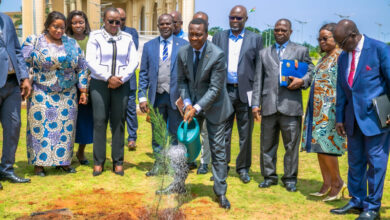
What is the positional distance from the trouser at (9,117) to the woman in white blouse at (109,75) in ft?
3.19

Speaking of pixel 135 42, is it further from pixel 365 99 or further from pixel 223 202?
pixel 365 99

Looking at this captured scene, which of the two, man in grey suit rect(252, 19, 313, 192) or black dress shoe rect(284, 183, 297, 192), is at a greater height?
man in grey suit rect(252, 19, 313, 192)

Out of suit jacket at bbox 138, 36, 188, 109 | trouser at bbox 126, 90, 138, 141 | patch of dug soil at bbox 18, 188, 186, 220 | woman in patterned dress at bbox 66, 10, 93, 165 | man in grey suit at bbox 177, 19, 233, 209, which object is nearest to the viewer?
patch of dug soil at bbox 18, 188, 186, 220

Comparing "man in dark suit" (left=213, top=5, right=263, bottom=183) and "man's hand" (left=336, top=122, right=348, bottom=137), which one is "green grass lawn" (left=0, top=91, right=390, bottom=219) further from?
"man's hand" (left=336, top=122, right=348, bottom=137)

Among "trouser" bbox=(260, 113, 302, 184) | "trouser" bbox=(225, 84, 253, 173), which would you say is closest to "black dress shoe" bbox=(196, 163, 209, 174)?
"trouser" bbox=(225, 84, 253, 173)

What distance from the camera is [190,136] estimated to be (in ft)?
14.8

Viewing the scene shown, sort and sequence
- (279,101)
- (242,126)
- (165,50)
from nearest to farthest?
(279,101), (242,126), (165,50)

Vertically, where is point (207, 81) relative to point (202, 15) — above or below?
below

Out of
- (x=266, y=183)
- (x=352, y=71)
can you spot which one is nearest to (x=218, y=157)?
(x=266, y=183)

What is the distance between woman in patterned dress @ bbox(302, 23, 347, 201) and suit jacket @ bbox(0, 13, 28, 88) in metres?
3.68

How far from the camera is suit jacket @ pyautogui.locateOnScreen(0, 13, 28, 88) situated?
17.3ft

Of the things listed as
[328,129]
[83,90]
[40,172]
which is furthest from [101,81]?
[328,129]

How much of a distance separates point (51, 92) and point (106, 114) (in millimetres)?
800

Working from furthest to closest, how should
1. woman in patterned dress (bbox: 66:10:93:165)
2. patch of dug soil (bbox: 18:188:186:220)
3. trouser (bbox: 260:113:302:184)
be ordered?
1. woman in patterned dress (bbox: 66:10:93:165)
2. trouser (bbox: 260:113:302:184)
3. patch of dug soil (bbox: 18:188:186:220)
